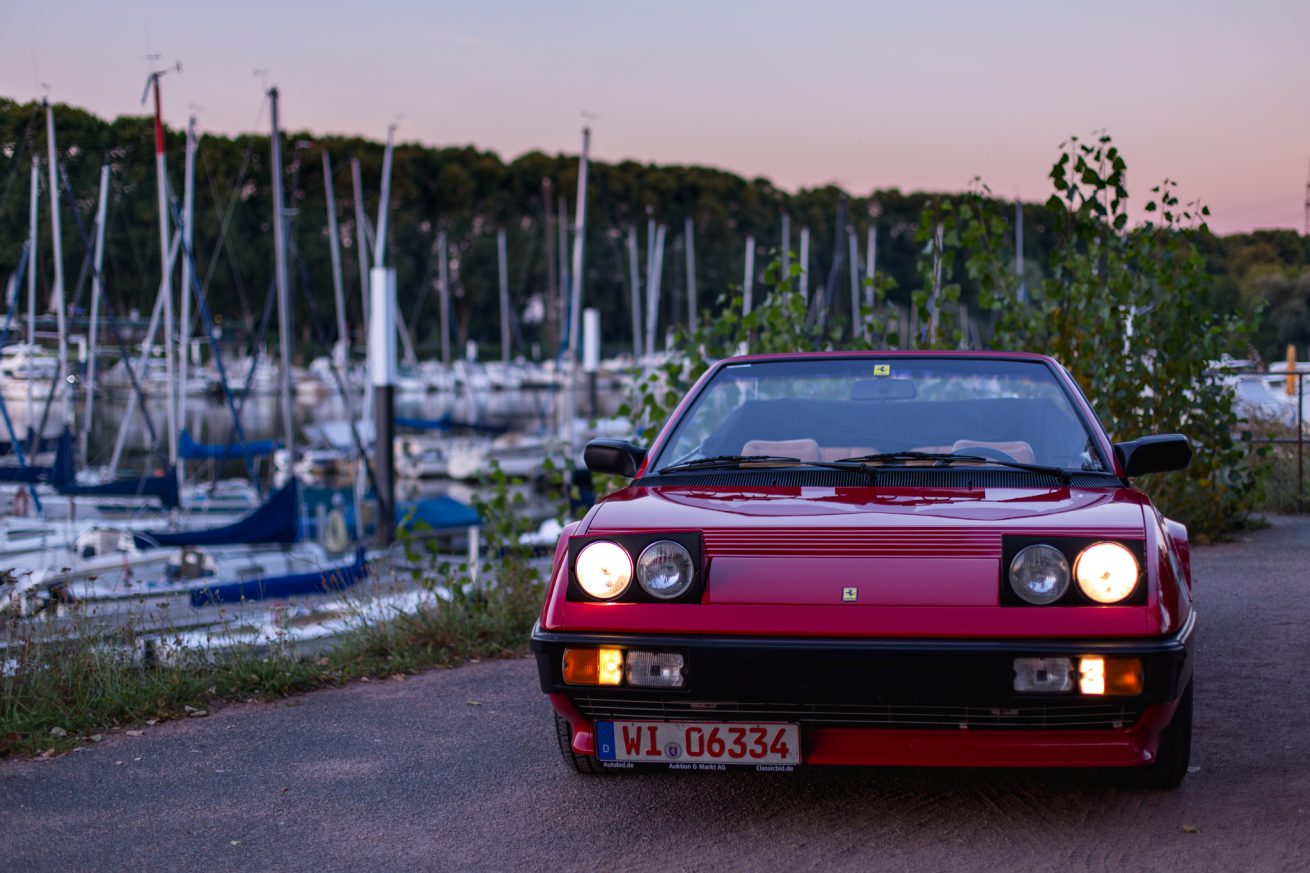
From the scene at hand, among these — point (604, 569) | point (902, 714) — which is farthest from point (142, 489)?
point (902, 714)

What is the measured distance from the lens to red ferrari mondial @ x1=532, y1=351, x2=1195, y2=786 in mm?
3463

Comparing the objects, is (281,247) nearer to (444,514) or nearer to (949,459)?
(444,514)

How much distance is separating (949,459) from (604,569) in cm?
139

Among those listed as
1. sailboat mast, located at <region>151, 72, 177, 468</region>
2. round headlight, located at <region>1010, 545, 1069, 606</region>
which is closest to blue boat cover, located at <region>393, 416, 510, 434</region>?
sailboat mast, located at <region>151, 72, 177, 468</region>

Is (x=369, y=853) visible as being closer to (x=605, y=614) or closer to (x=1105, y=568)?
(x=605, y=614)

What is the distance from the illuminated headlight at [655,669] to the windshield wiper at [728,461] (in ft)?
3.76

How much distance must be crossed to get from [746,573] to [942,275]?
6775 mm

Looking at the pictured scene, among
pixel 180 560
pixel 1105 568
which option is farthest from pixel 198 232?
pixel 1105 568

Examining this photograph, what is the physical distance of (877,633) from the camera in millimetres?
3516

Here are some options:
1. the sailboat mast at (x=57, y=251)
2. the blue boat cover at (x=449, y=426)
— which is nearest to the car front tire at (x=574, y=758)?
the sailboat mast at (x=57, y=251)

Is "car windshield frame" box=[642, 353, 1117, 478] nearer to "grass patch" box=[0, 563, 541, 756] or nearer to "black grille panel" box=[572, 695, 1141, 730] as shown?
"black grille panel" box=[572, 695, 1141, 730]

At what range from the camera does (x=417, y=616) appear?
717cm

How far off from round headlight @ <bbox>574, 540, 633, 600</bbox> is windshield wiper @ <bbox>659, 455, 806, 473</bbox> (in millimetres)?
950

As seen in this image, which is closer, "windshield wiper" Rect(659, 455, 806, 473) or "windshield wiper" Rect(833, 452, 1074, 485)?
"windshield wiper" Rect(833, 452, 1074, 485)
